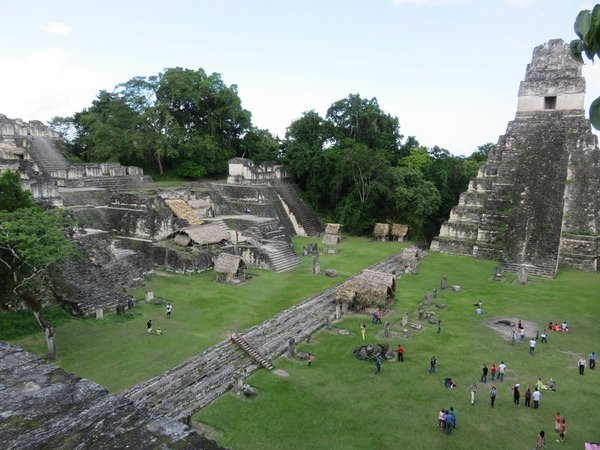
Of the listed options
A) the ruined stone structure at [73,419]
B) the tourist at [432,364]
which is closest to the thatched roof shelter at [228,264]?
the tourist at [432,364]

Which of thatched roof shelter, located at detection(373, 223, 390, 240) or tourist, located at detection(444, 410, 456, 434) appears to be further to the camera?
thatched roof shelter, located at detection(373, 223, 390, 240)

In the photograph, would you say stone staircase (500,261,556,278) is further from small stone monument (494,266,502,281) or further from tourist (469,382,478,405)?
tourist (469,382,478,405)

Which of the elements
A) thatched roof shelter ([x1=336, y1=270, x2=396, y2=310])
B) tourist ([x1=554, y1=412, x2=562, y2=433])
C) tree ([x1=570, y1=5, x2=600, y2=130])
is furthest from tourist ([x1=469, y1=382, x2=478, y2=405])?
tree ([x1=570, y1=5, x2=600, y2=130])

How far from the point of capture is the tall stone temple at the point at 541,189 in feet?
76.4

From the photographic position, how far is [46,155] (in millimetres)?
30344

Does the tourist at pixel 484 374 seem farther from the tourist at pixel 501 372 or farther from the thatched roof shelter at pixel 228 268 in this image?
the thatched roof shelter at pixel 228 268

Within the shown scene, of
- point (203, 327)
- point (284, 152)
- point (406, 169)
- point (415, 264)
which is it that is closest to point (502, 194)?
point (406, 169)

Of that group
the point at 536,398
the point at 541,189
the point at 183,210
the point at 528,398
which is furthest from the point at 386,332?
the point at 541,189

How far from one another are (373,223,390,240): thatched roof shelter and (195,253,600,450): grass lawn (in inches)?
504

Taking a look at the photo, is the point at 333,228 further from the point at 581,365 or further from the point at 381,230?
the point at 581,365

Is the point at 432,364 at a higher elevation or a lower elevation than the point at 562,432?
higher

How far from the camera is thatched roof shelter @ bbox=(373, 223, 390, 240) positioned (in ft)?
95.6

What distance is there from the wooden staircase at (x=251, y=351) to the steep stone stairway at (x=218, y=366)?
4.3 inches

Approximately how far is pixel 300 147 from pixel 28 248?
2429 cm
